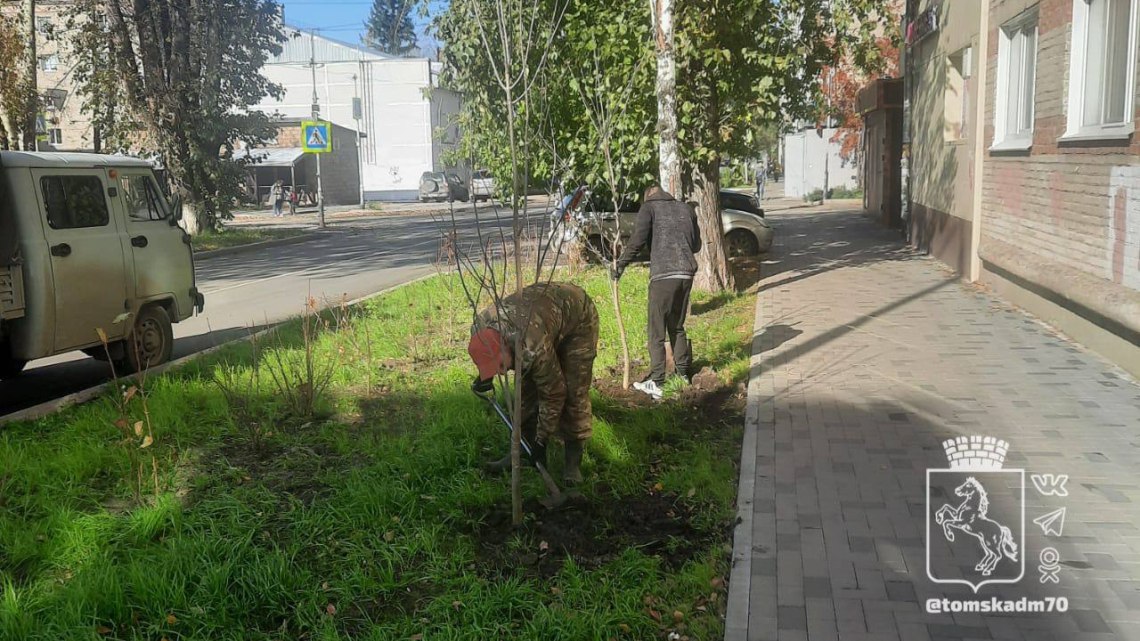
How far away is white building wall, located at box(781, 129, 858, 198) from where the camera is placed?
41188mm

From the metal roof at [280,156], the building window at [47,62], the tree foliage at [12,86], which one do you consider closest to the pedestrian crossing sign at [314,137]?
the building window at [47,62]

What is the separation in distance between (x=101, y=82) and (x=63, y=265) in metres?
16.5

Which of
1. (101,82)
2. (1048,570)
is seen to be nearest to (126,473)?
(1048,570)

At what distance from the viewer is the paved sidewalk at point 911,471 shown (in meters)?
3.82

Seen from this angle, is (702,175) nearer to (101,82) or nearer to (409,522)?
(409,522)

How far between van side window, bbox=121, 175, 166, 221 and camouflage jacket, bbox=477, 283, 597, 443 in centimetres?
521

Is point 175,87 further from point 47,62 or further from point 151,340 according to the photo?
point 47,62

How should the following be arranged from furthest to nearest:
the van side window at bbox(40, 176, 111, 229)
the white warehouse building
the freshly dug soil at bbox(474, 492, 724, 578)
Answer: the white warehouse building < the van side window at bbox(40, 176, 111, 229) < the freshly dug soil at bbox(474, 492, 724, 578)

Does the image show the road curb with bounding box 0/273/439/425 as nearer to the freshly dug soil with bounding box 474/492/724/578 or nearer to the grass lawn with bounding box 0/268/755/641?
the grass lawn with bounding box 0/268/755/641

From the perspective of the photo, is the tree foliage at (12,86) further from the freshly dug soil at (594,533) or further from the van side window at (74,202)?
the freshly dug soil at (594,533)

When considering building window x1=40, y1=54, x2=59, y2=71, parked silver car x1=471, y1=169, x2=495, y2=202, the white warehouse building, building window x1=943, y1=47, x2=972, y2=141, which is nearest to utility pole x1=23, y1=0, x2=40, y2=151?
building window x1=40, y1=54, x2=59, y2=71

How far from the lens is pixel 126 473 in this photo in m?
5.48

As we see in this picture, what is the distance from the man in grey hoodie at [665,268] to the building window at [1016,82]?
549cm

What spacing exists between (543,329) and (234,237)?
869 inches
